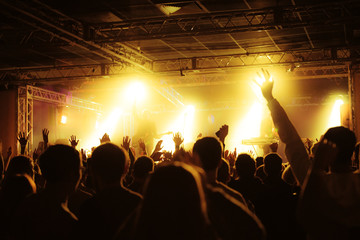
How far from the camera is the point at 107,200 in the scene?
2357 millimetres

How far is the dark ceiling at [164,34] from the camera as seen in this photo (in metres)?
9.67

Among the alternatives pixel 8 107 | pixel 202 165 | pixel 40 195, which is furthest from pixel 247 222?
pixel 8 107

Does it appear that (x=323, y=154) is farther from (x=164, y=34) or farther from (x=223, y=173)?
(x=164, y=34)

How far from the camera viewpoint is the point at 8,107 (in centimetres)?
1619

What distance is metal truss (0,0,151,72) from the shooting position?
9.06 metres

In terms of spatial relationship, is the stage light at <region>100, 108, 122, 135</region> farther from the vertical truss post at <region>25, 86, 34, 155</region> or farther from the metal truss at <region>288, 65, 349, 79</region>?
the metal truss at <region>288, 65, 349, 79</region>

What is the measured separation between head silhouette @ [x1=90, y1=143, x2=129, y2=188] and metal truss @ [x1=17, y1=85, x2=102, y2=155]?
41.4 feet

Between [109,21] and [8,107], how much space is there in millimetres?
7448

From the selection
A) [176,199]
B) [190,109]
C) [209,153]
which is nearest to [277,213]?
[209,153]

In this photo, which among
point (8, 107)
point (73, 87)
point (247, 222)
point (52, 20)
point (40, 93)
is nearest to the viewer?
point (247, 222)

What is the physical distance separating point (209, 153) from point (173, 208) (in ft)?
3.97

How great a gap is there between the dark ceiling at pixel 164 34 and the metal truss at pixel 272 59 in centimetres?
4

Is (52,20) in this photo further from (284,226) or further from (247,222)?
(247,222)

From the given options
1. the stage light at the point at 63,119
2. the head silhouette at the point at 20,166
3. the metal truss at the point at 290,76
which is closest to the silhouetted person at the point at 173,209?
the head silhouette at the point at 20,166
